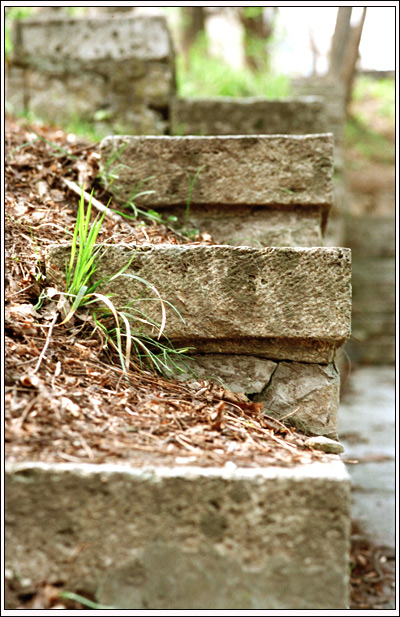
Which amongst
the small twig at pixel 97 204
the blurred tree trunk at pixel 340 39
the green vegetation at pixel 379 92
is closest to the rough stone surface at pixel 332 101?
the blurred tree trunk at pixel 340 39

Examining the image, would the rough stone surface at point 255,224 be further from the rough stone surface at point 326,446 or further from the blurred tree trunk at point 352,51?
the blurred tree trunk at point 352,51

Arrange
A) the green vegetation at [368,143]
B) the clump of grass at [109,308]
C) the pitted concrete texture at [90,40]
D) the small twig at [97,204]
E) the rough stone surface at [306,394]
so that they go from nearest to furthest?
the clump of grass at [109,308] < the rough stone surface at [306,394] < the small twig at [97,204] < the pitted concrete texture at [90,40] < the green vegetation at [368,143]

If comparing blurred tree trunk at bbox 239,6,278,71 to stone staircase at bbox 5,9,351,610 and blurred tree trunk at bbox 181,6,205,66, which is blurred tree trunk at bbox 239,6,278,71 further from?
stone staircase at bbox 5,9,351,610

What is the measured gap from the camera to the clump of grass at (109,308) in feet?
4.54

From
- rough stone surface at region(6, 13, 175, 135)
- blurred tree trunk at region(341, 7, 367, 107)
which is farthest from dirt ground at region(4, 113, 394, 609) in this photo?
blurred tree trunk at region(341, 7, 367, 107)

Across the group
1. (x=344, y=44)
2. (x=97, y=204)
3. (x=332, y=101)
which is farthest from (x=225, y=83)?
(x=344, y=44)

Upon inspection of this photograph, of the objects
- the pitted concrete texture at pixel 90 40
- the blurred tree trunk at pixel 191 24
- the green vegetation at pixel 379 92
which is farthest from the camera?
the green vegetation at pixel 379 92

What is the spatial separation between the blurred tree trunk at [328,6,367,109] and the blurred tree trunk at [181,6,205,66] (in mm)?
1845

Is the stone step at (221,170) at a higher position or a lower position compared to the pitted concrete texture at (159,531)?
higher

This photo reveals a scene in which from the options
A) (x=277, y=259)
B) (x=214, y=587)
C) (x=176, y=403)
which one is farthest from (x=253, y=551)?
(x=277, y=259)

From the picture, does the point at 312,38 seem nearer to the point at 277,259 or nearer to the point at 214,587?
the point at 277,259

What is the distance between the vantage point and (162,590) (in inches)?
38.1

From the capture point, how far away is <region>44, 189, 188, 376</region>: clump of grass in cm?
138

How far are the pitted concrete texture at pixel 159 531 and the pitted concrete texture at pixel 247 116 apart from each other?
2499 mm
